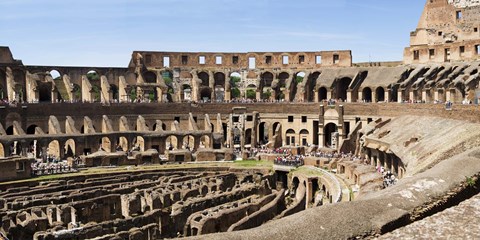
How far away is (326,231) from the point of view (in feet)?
38.0

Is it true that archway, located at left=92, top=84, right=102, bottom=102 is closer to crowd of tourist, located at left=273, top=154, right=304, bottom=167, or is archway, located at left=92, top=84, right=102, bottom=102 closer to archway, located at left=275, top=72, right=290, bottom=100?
archway, located at left=275, top=72, right=290, bottom=100

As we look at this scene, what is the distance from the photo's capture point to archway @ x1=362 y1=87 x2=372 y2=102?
5394 centimetres

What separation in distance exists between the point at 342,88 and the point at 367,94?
3.35 m

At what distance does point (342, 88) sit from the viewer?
57.6 m

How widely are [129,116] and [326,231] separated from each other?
139ft

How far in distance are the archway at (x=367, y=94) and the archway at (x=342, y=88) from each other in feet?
8.84

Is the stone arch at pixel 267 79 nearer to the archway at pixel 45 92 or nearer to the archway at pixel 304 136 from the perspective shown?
the archway at pixel 304 136

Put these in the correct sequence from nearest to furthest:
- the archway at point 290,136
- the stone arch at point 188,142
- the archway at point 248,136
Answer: the stone arch at point 188,142
the archway at point 248,136
the archway at point 290,136

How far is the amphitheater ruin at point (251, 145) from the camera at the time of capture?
52.5 ft

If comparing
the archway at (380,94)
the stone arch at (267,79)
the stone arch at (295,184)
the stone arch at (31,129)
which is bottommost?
the stone arch at (295,184)

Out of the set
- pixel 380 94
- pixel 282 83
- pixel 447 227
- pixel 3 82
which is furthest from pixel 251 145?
pixel 447 227

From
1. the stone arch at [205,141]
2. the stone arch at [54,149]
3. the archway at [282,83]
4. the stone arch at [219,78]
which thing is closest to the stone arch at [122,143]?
the stone arch at [54,149]

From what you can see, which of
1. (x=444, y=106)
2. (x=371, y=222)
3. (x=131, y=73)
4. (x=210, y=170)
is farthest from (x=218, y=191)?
(x=131, y=73)

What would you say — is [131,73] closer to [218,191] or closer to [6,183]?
[6,183]
